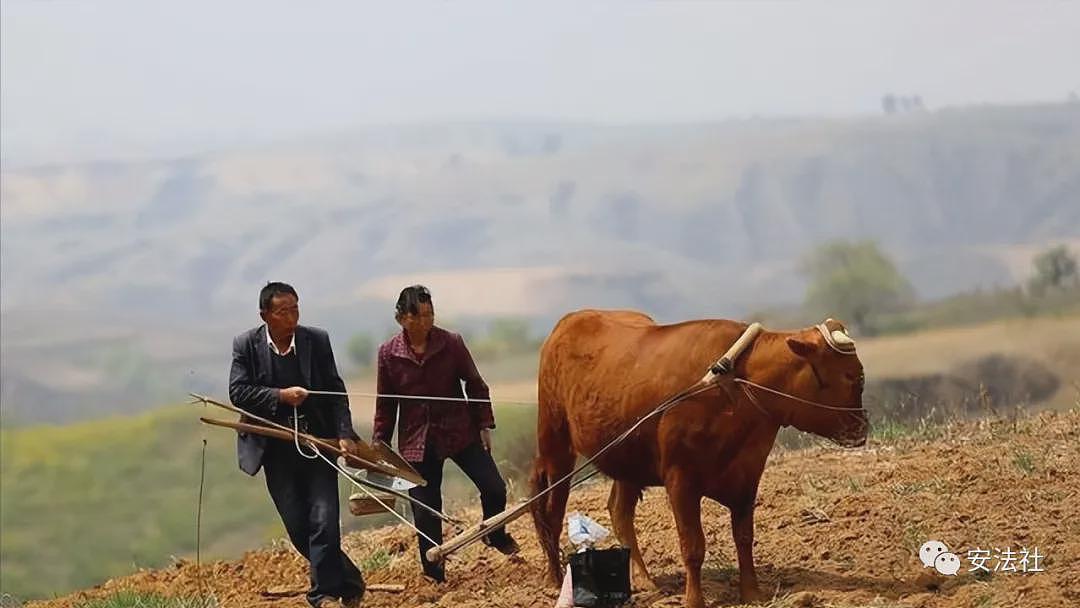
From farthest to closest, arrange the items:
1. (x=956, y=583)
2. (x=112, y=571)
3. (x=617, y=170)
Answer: (x=617, y=170), (x=112, y=571), (x=956, y=583)

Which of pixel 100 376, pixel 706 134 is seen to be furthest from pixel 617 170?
pixel 100 376

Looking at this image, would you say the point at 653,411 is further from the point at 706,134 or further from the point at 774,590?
the point at 706,134

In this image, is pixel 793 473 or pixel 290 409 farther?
pixel 793 473

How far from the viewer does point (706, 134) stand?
47.4 m

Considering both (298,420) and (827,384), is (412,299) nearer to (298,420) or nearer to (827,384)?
(298,420)

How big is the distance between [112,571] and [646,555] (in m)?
25.5

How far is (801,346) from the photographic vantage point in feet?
27.1

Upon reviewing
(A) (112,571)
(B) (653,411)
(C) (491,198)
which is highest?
(C) (491,198)

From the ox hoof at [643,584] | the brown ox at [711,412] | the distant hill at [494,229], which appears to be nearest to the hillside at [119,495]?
the distant hill at [494,229]

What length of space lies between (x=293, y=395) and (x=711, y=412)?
2379 millimetres

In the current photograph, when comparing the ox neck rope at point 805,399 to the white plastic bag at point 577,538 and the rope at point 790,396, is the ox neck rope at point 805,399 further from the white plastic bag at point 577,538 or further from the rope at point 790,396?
the white plastic bag at point 577,538

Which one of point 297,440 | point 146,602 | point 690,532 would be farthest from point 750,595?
point 146,602

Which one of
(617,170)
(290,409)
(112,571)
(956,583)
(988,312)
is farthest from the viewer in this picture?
(617,170)

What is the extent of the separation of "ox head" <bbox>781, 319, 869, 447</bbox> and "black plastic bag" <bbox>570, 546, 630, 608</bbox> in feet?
3.89
